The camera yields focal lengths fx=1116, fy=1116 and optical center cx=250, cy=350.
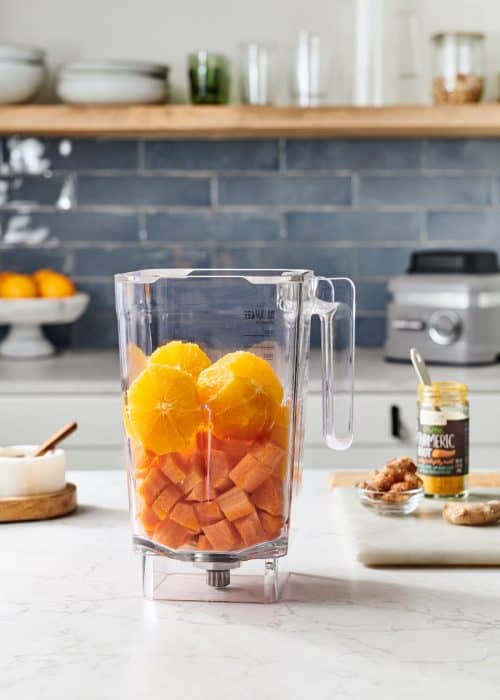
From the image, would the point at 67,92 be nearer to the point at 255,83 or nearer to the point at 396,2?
the point at 255,83

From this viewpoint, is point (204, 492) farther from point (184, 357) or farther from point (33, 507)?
point (33, 507)

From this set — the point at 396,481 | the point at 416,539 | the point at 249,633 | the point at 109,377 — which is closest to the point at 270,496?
the point at 249,633

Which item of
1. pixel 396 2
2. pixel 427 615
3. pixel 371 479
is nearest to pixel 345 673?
pixel 427 615

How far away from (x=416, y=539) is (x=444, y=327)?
1708 mm

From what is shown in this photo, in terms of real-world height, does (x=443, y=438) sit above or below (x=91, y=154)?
below

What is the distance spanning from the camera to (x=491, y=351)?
9.19 feet

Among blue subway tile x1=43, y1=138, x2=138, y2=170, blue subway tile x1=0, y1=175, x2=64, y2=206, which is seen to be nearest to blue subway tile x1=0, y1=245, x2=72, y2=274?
blue subway tile x1=0, y1=175, x2=64, y2=206

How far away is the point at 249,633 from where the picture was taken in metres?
0.89

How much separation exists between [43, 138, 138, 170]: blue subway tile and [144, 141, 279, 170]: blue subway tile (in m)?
0.06

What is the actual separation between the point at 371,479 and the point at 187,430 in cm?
40

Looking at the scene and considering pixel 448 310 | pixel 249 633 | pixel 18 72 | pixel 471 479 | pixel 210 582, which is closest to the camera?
pixel 249 633

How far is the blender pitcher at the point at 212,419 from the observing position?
95 cm

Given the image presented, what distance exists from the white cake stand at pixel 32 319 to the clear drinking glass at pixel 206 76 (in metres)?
0.62

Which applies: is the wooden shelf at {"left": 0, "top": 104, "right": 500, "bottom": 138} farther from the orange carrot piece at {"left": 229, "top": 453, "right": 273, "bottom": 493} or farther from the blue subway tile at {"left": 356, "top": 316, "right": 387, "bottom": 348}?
the orange carrot piece at {"left": 229, "top": 453, "right": 273, "bottom": 493}
